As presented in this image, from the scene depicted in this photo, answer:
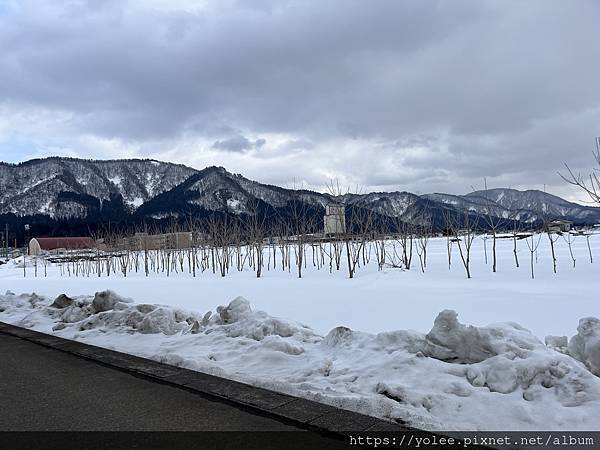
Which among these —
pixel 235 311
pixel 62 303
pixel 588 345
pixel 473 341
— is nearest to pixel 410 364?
pixel 473 341

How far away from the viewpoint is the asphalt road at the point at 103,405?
303cm

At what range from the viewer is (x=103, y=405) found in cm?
347

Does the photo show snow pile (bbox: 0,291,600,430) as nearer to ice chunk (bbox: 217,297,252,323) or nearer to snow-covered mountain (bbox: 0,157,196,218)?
ice chunk (bbox: 217,297,252,323)

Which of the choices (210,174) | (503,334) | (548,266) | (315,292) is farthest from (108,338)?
(210,174)

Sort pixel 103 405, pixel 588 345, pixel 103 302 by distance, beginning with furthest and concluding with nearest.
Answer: pixel 103 302 → pixel 588 345 → pixel 103 405

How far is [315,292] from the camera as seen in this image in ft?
39.9

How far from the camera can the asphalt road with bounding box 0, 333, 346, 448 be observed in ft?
9.95

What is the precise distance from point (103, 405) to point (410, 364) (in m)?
2.52

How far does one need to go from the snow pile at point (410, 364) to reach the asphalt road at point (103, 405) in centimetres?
58

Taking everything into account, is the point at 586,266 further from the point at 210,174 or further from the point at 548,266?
the point at 210,174

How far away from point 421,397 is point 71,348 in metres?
4.39

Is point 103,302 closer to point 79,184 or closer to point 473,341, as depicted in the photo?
point 473,341

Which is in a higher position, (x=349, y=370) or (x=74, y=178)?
(x=74, y=178)

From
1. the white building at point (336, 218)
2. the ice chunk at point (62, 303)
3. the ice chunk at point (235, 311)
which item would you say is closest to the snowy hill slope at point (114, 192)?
the white building at point (336, 218)
